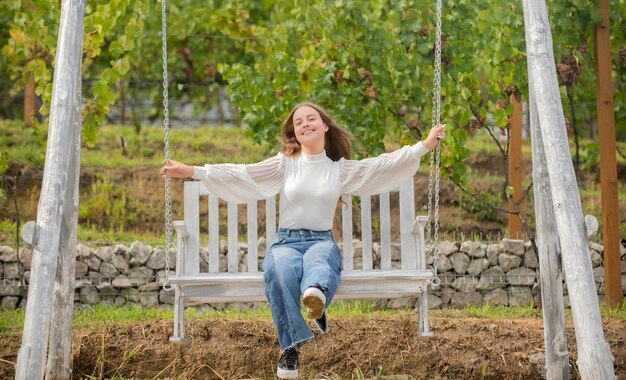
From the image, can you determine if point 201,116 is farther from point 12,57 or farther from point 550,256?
point 550,256

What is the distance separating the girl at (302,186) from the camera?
466 centimetres

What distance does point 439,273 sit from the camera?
743cm

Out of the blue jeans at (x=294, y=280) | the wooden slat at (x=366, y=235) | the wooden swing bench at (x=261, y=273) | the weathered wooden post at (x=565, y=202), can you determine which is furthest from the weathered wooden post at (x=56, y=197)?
the weathered wooden post at (x=565, y=202)

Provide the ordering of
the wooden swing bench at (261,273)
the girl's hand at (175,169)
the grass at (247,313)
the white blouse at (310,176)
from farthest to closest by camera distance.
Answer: the grass at (247,313) → the white blouse at (310,176) → the girl's hand at (175,169) → the wooden swing bench at (261,273)

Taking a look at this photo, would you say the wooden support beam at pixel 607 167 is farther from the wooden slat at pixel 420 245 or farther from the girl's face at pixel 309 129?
the girl's face at pixel 309 129

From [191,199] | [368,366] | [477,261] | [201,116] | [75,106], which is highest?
[201,116]

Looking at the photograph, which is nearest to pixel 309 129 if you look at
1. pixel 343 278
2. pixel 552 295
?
pixel 343 278

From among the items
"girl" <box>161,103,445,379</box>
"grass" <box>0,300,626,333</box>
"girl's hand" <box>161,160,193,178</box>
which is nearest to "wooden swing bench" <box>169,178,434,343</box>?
"girl" <box>161,103,445,379</box>

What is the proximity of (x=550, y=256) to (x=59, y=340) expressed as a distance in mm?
2483

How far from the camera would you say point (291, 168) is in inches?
204

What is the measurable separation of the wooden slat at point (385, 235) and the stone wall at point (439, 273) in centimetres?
190

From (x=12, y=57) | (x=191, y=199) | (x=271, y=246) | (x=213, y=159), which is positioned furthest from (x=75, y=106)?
(x=213, y=159)

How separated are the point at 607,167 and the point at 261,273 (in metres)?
2.75

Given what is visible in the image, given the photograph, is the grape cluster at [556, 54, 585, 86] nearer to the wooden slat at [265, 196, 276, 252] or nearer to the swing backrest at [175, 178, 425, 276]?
the swing backrest at [175, 178, 425, 276]
